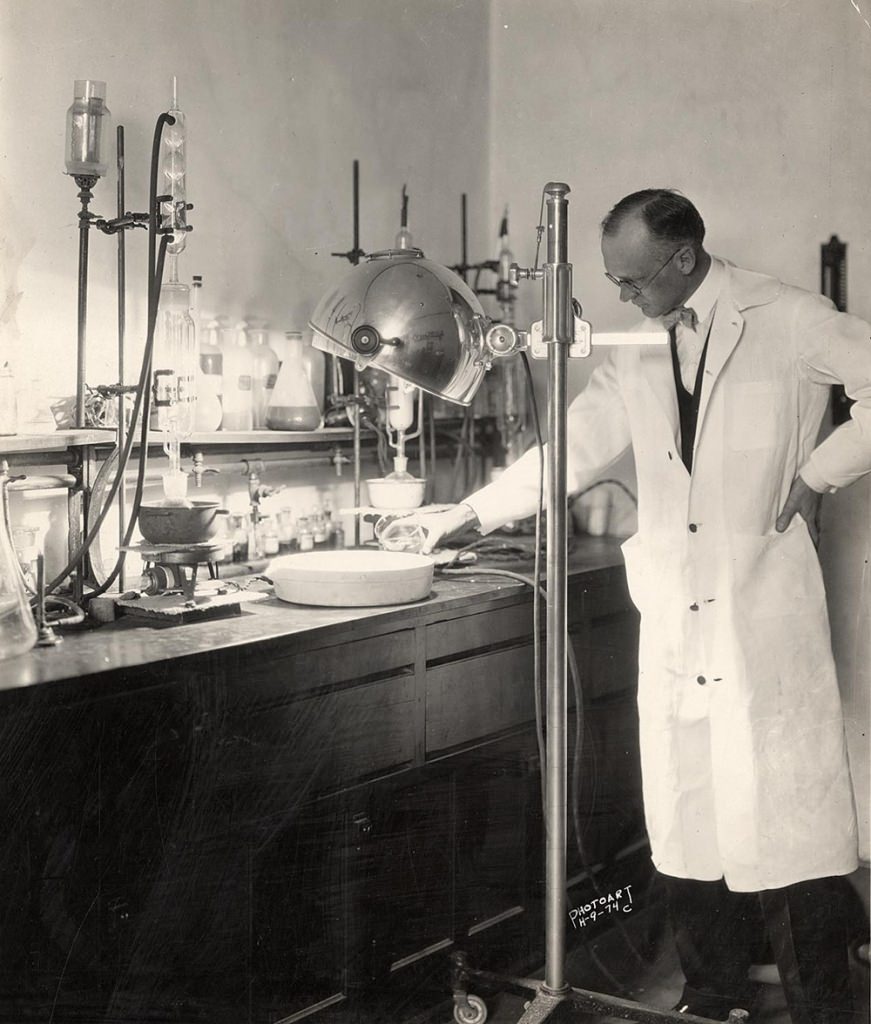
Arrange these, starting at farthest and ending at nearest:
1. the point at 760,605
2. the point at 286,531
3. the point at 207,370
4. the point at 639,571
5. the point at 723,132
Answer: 1. the point at 723,132
2. the point at 286,531
3. the point at 207,370
4. the point at 639,571
5. the point at 760,605

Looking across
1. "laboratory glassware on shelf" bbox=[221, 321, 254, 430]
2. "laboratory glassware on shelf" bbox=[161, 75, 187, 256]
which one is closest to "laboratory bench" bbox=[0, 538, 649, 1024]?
"laboratory glassware on shelf" bbox=[221, 321, 254, 430]

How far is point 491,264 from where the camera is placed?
3654 mm

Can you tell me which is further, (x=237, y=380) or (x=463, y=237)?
(x=463, y=237)

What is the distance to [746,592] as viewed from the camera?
248 cm

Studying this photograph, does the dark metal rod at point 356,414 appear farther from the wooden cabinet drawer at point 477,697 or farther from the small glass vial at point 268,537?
the wooden cabinet drawer at point 477,697

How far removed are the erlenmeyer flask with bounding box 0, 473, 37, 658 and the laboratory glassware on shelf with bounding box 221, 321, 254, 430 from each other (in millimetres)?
969

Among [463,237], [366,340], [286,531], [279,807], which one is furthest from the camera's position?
[463,237]

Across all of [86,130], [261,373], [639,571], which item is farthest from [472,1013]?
[86,130]

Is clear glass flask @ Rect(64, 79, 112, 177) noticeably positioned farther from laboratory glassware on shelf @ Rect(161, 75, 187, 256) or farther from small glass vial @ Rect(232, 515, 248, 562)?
small glass vial @ Rect(232, 515, 248, 562)

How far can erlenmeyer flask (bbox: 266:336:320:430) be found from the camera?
10.1ft

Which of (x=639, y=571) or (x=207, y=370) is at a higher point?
(x=207, y=370)

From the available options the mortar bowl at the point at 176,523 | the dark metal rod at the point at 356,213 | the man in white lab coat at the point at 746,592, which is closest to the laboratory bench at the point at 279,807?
the mortar bowl at the point at 176,523

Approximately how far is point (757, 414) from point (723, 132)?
133cm

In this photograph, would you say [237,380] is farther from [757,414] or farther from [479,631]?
[757,414]
